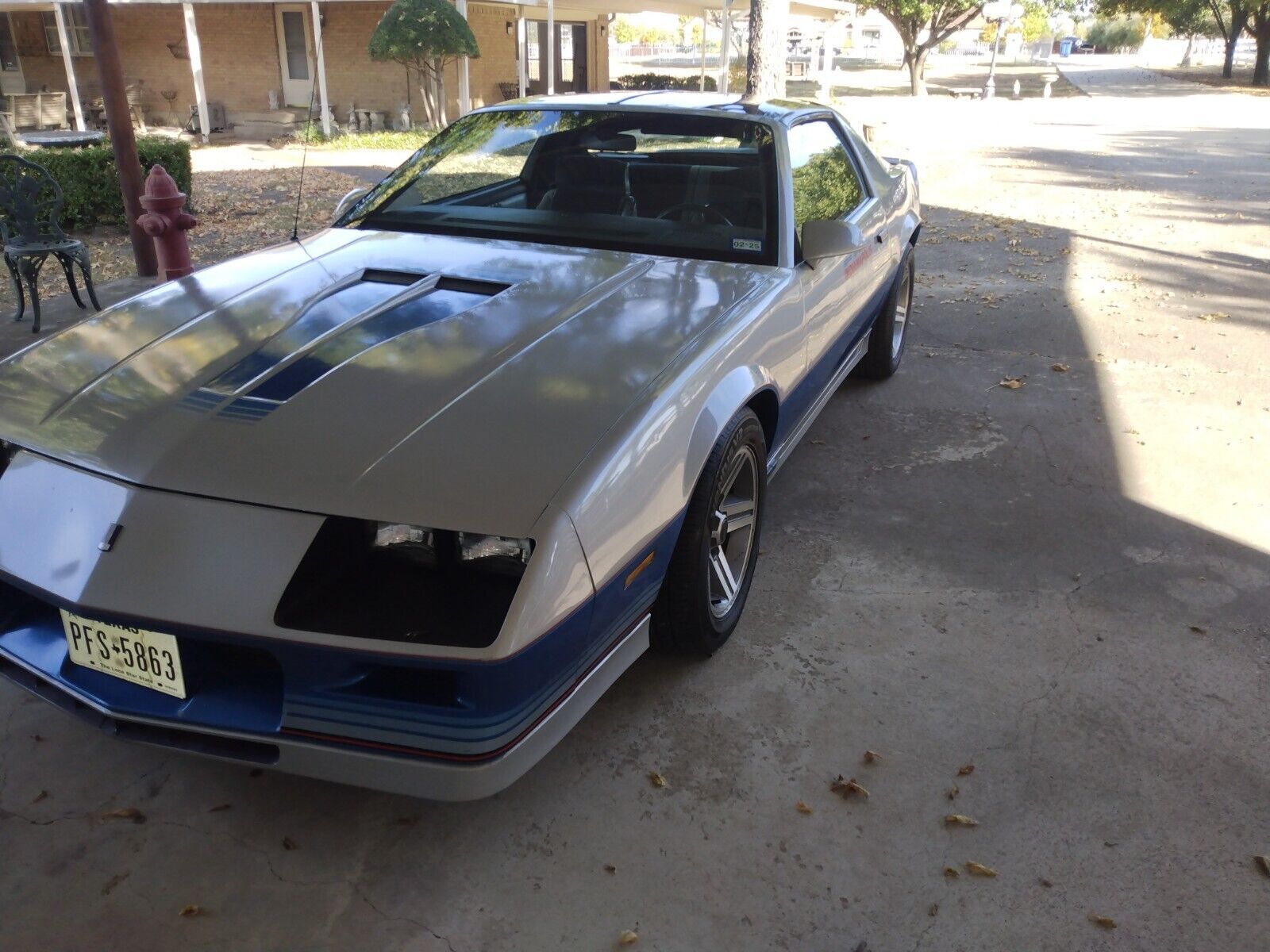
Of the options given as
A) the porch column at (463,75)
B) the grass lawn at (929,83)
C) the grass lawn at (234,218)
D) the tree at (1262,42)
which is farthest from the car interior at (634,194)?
the tree at (1262,42)

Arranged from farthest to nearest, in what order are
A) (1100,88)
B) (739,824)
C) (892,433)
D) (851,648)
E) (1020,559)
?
(1100,88)
(892,433)
(1020,559)
(851,648)
(739,824)

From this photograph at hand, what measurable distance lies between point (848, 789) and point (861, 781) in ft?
0.21

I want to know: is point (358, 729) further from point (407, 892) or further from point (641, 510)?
point (641, 510)

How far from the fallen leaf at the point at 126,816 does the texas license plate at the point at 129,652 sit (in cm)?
49

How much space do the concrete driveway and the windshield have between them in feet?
4.05

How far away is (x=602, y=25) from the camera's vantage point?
2528cm

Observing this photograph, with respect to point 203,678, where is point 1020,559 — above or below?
below

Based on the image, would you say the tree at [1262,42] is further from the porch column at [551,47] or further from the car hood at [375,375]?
the car hood at [375,375]

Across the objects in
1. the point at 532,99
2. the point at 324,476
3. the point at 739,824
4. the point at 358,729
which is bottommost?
the point at 739,824

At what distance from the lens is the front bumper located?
2.09 metres

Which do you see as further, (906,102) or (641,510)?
(906,102)

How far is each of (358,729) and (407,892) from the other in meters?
0.49

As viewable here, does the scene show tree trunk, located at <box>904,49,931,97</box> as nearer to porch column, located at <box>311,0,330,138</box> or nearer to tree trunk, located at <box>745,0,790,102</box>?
porch column, located at <box>311,0,330,138</box>

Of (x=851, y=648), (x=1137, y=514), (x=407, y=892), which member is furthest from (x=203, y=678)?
(x=1137, y=514)
